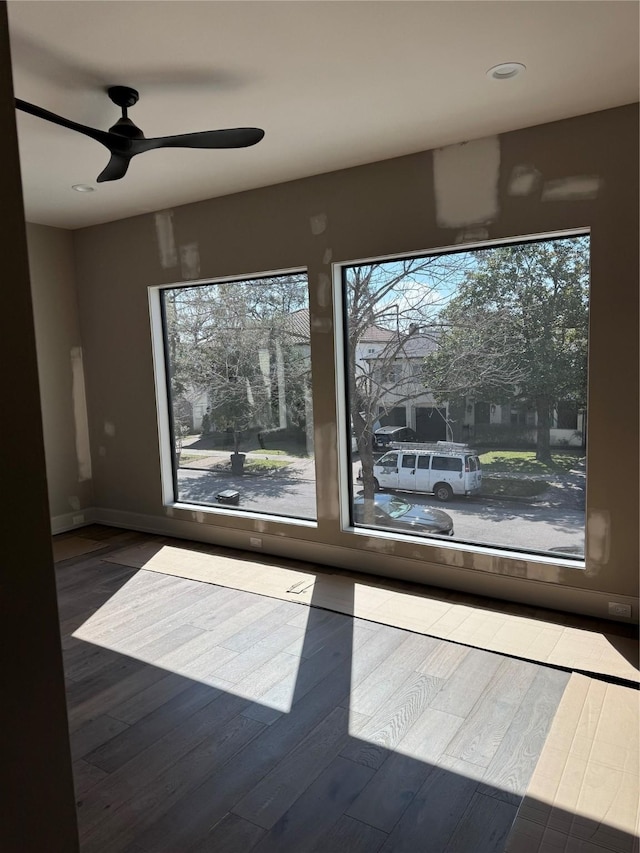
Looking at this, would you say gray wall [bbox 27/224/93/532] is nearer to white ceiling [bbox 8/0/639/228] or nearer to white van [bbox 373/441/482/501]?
white ceiling [bbox 8/0/639/228]

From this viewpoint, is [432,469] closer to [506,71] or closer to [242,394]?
[242,394]

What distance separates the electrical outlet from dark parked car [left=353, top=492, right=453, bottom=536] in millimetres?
1063

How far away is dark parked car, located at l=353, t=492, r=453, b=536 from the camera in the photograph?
415 centimetres

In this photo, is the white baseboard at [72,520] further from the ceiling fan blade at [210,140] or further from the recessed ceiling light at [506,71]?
the recessed ceiling light at [506,71]

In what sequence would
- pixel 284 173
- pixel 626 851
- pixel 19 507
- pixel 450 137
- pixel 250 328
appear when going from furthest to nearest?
pixel 250 328, pixel 284 173, pixel 450 137, pixel 626 851, pixel 19 507

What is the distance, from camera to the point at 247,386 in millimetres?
4996

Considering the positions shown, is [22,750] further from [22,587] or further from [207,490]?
[207,490]

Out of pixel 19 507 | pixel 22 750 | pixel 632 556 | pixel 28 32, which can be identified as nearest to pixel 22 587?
pixel 19 507

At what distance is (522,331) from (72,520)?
4537mm

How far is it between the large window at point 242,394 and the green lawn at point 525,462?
139 centimetres

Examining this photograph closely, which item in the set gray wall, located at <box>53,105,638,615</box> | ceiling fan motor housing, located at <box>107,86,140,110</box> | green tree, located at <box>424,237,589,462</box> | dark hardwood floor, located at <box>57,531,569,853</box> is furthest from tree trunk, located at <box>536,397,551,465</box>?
ceiling fan motor housing, located at <box>107,86,140,110</box>

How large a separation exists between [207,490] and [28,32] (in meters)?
3.70

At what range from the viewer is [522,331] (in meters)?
3.72

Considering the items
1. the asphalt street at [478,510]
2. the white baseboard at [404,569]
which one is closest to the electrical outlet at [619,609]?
the white baseboard at [404,569]
